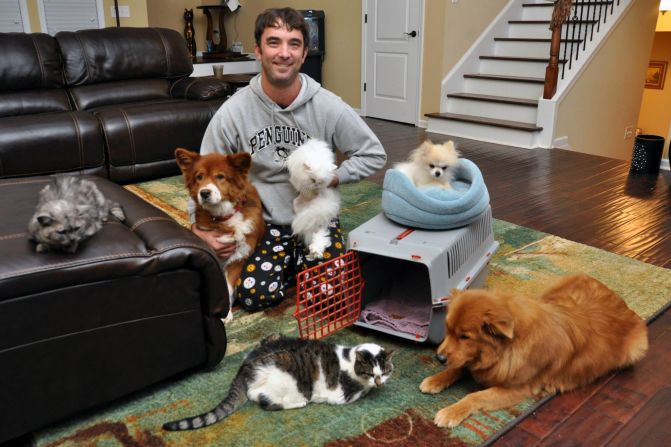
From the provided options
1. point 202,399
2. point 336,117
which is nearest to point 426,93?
point 336,117

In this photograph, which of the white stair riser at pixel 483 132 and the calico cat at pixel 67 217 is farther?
the white stair riser at pixel 483 132

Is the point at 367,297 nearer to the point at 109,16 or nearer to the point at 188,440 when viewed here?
the point at 188,440

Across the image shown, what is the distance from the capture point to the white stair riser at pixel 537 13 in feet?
21.2

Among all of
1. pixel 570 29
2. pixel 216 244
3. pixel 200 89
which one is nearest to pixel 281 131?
pixel 216 244

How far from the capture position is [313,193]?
7.42ft

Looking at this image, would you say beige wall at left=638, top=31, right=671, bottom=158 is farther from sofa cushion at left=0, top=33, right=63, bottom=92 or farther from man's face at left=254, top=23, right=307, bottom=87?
sofa cushion at left=0, top=33, right=63, bottom=92

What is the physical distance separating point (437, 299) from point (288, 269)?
83 centimetres

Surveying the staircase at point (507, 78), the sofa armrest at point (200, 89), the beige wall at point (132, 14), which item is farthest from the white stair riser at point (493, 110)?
the beige wall at point (132, 14)

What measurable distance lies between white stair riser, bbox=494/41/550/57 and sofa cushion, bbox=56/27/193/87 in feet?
13.0

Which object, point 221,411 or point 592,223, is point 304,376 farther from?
point 592,223

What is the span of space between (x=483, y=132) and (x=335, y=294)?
4.35 metres

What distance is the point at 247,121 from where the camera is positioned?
2330 millimetres

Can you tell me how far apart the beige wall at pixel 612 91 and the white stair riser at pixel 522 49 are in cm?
63

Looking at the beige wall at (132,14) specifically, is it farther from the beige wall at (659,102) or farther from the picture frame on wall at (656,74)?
the picture frame on wall at (656,74)
